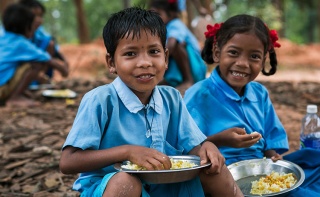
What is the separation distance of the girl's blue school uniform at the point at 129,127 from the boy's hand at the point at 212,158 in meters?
0.09

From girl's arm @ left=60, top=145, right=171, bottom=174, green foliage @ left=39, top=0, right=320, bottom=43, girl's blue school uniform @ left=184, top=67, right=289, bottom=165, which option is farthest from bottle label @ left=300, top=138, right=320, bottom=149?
green foliage @ left=39, top=0, right=320, bottom=43

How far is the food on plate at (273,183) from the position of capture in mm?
2414

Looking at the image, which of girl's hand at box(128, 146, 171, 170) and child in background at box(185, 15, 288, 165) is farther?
child in background at box(185, 15, 288, 165)

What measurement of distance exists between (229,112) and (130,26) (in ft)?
3.18

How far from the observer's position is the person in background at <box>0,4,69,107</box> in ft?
19.1

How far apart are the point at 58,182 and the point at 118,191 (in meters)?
1.47

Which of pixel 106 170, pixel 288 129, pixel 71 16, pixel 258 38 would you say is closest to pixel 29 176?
pixel 106 170

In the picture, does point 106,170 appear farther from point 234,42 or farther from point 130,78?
point 234,42

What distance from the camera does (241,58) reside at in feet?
8.75

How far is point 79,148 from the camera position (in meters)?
1.92

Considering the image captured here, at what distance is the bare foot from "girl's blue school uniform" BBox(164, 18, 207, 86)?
5.82 ft

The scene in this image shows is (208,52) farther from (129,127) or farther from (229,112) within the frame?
(129,127)

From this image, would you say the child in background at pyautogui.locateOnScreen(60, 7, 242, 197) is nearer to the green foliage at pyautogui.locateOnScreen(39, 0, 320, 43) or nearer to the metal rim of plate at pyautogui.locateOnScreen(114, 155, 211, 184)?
the metal rim of plate at pyautogui.locateOnScreen(114, 155, 211, 184)

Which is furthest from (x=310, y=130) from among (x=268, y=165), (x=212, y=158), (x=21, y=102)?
(x=21, y=102)
